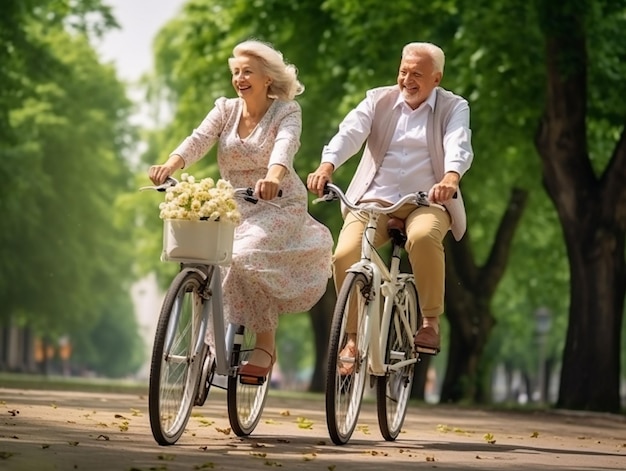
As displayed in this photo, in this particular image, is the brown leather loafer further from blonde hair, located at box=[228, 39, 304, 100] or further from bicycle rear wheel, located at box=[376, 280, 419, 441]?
blonde hair, located at box=[228, 39, 304, 100]

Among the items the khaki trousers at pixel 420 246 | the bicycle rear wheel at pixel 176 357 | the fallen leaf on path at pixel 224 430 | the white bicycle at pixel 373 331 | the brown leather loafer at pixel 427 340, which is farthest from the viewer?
the fallen leaf on path at pixel 224 430

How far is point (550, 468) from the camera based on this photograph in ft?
29.7

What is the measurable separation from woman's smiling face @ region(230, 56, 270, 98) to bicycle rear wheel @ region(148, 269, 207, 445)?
4.22 ft

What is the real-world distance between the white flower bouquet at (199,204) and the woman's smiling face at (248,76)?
88 centimetres

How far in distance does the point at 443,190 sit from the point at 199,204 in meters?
1.39

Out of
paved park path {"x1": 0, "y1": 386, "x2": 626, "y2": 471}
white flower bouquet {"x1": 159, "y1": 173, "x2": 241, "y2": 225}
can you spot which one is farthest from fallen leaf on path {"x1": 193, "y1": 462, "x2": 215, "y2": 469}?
white flower bouquet {"x1": 159, "y1": 173, "x2": 241, "y2": 225}

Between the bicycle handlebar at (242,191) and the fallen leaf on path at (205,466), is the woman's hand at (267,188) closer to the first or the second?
the bicycle handlebar at (242,191)

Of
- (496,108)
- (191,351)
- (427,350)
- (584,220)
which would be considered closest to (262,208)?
(191,351)

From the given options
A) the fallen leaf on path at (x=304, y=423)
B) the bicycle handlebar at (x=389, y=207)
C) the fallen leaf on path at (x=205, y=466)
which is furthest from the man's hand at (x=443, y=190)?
the fallen leaf on path at (x=304, y=423)

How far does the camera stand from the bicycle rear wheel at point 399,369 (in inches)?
415

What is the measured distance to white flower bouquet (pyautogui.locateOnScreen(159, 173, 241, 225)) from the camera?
934 centimetres

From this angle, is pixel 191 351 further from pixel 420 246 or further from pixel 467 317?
pixel 467 317

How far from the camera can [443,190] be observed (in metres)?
9.77

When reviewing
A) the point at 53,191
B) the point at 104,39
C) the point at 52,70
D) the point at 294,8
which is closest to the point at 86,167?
the point at 53,191
